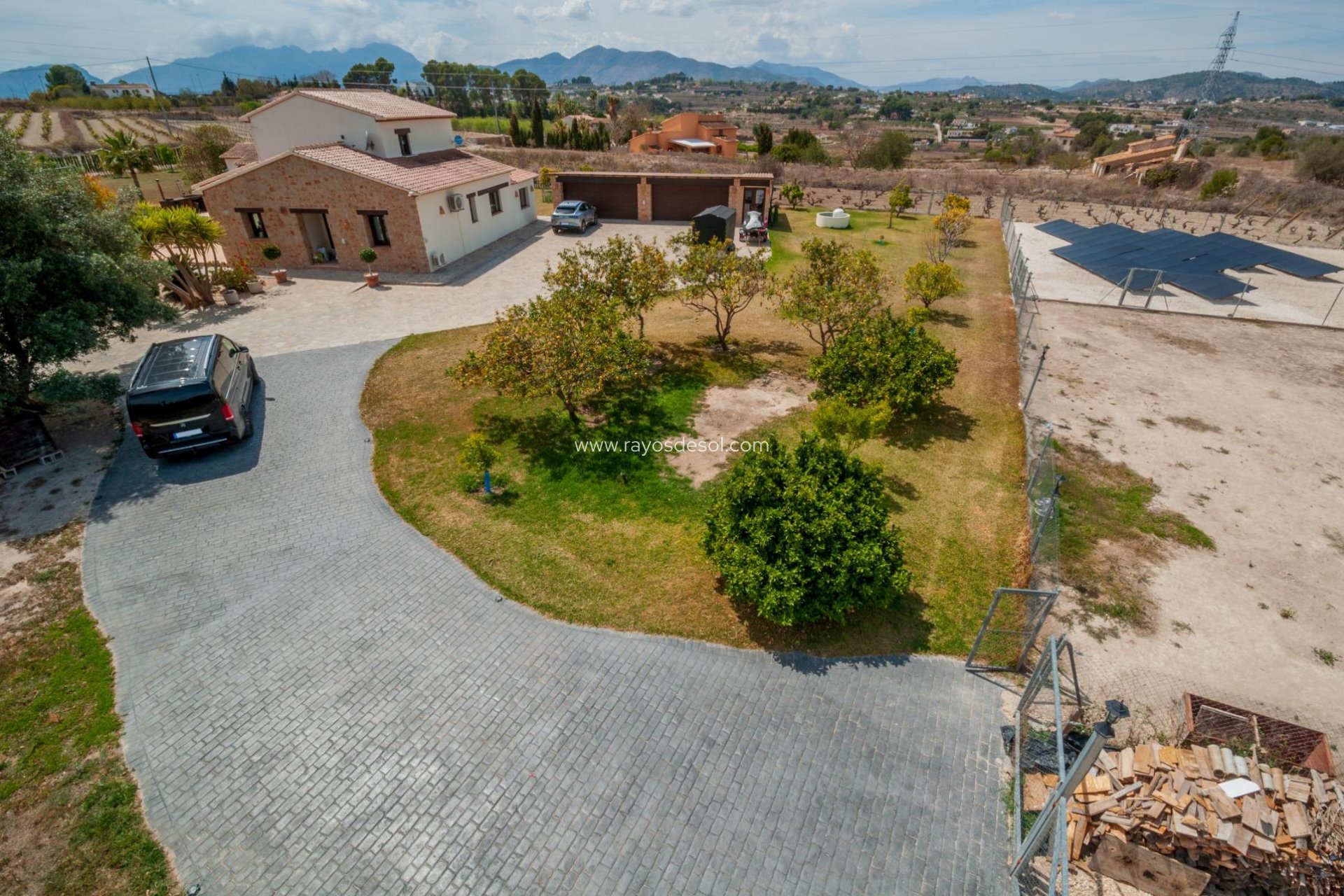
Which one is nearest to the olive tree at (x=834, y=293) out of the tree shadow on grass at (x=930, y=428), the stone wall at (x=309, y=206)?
the tree shadow on grass at (x=930, y=428)

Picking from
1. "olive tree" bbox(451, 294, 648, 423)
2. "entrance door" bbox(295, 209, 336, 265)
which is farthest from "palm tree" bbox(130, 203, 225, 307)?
"olive tree" bbox(451, 294, 648, 423)

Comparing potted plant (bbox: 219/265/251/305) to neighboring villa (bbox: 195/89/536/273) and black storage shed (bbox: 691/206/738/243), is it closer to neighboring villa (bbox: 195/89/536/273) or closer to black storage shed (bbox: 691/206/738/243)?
neighboring villa (bbox: 195/89/536/273)

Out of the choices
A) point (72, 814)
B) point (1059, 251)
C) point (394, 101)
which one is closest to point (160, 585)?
point (72, 814)

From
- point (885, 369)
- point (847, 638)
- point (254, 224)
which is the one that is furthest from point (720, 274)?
point (254, 224)

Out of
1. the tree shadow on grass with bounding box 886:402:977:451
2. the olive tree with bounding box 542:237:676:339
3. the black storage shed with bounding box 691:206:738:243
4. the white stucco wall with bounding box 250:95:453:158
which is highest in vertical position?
the white stucco wall with bounding box 250:95:453:158

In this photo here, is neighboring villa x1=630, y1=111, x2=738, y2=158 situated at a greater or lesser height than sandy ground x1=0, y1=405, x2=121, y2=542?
greater

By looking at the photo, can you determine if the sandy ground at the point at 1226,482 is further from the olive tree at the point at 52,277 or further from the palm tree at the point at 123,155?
the palm tree at the point at 123,155

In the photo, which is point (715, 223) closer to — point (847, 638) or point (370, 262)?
point (370, 262)
